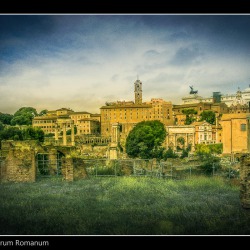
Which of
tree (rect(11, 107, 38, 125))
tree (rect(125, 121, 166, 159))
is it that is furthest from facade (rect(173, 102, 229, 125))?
tree (rect(11, 107, 38, 125))

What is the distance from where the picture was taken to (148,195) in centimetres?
605

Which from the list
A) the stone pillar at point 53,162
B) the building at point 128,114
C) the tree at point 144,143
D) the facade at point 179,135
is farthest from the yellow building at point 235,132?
the building at point 128,114

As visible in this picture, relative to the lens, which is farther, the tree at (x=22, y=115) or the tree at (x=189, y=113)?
the tree at (x=189, y=113)

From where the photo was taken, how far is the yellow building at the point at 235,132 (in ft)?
82.7

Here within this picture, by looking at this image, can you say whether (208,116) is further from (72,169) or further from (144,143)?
(72,169)

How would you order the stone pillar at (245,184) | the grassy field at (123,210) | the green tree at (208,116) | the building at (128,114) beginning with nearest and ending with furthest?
the grassy field at (123,210), the stone pillar at (245,184), the green tree at (208,116), the building at (128,114)

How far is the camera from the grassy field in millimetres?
4504

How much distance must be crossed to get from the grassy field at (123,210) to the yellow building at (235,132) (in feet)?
64.3

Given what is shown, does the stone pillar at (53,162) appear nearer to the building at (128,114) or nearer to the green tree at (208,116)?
the building at (128,114)

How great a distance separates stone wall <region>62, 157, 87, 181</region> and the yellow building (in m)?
19.6

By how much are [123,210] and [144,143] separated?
2908cm

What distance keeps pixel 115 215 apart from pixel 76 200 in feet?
3.55
